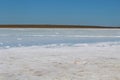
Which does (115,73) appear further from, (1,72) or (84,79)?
(1,72)

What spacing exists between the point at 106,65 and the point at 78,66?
1.78 ft

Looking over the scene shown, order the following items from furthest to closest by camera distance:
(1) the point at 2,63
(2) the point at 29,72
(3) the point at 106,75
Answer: (1) the point at 2,63, (2) the point at 29,72, (3) the point at 106,75

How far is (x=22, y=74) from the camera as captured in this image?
4.30 m

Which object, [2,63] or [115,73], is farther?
[2,63]

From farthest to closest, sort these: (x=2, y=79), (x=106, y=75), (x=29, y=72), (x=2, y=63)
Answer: (x=2, y=63), (x=29, y=72), (x=106, y=75), (x=2, y=79)

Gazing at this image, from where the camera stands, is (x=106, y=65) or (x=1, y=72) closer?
(x=1, y=72)

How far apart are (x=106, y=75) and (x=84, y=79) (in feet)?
1.48

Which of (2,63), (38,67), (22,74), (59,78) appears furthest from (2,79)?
(2,63)

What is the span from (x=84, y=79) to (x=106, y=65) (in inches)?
53.7

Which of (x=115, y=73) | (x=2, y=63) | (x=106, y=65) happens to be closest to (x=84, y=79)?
(x=115, y=73)

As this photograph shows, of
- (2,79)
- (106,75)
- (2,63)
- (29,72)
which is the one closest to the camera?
(2,79)

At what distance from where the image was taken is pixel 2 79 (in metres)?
3.90

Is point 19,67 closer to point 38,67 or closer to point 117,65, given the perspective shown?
point 38,67

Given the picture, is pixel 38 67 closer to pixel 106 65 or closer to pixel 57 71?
pixel 57 71
